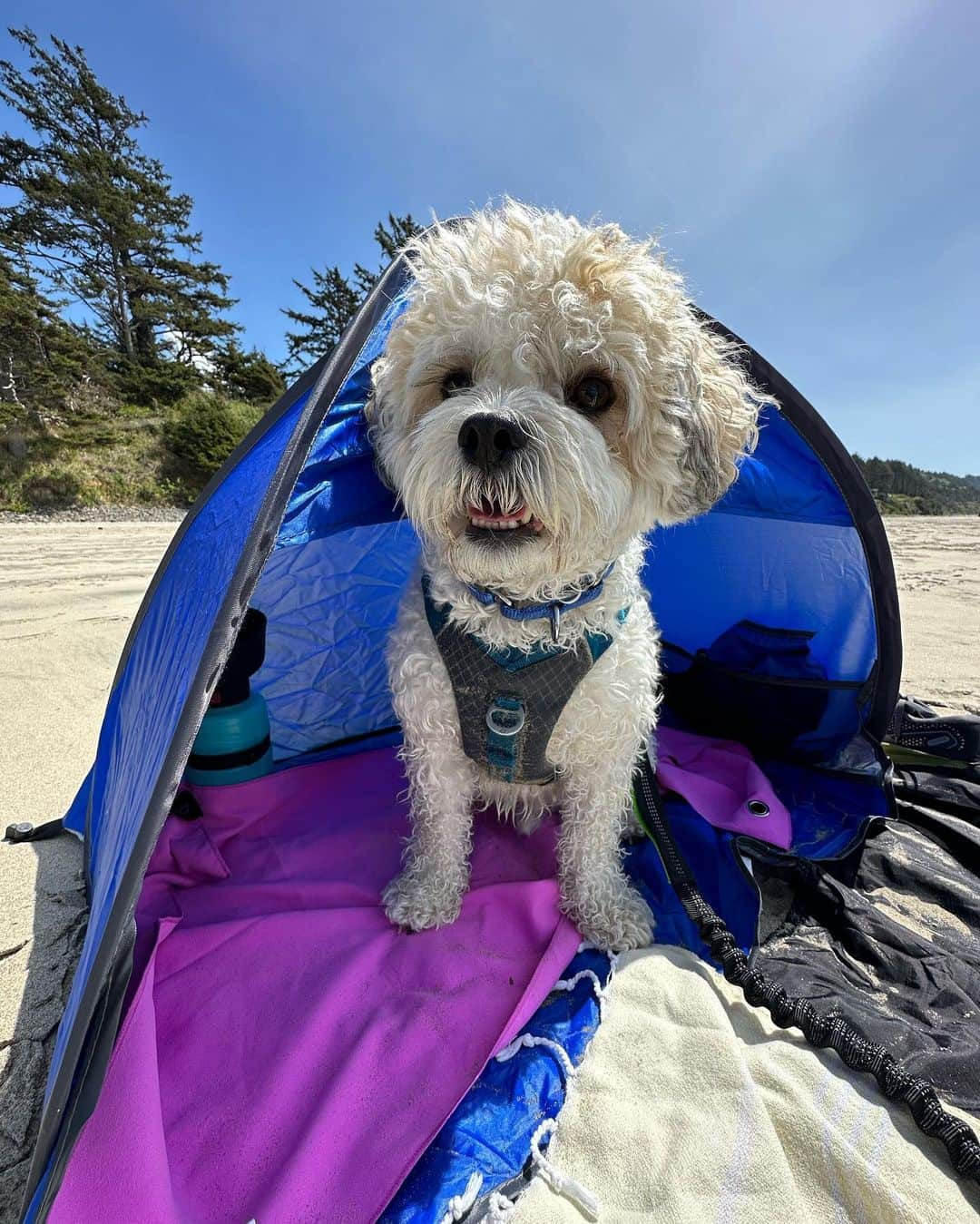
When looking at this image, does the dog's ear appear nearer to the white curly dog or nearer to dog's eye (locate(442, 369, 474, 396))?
the white curly dog

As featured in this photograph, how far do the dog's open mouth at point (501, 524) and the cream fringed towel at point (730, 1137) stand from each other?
150 cm

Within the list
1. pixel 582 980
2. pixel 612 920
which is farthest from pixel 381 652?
pixel 582 980

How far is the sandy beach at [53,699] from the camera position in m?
1.88

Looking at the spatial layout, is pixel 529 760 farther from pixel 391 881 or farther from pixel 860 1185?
pixel 860 1185

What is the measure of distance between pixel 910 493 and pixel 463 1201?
39360 mm

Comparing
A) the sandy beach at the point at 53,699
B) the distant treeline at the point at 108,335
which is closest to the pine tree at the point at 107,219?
the distant treeline at the point at 108,335

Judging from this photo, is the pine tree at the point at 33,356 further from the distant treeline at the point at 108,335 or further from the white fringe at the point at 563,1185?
the white fringe at the point at 563,1185

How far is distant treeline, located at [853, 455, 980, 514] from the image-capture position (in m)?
29.7

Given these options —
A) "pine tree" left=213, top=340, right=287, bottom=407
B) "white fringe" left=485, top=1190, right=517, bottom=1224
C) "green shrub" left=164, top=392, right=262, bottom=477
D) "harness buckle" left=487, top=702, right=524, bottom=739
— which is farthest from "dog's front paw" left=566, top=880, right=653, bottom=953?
"pine tree" left=213, top=340, right=287, bottom=407

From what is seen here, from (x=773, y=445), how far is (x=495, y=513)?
1763mm

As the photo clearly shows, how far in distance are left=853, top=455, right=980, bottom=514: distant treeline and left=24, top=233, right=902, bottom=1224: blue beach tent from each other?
2813 cm

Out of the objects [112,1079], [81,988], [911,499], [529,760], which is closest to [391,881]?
[529,760]

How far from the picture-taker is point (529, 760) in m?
2.15

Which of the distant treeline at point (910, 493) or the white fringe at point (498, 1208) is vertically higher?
the distant treeline at point (910, 493)
